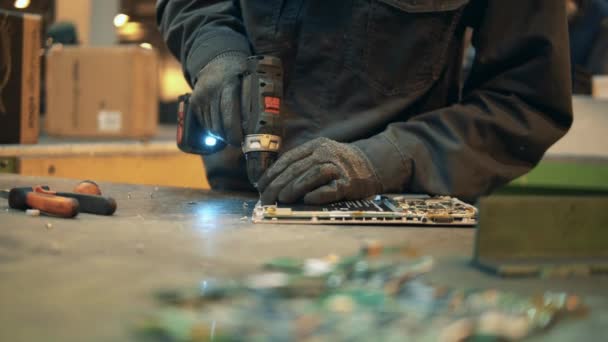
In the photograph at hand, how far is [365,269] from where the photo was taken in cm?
55

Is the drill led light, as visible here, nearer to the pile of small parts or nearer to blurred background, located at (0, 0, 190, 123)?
the pile of small parts

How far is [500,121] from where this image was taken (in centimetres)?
122

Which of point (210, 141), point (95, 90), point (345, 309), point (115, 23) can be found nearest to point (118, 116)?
point (95, 90)

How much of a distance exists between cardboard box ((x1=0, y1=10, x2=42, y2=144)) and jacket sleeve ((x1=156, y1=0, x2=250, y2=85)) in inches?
30.2

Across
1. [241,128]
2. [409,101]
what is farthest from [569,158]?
[241,128]

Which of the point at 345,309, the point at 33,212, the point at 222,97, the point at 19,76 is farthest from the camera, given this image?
the point at 19,76

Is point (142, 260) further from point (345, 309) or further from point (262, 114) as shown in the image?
point (262, 114)

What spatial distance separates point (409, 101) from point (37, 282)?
966mm

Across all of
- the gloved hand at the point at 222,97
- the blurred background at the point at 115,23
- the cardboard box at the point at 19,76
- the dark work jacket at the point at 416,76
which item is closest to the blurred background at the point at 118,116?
the cardboard box at the point at 19,76

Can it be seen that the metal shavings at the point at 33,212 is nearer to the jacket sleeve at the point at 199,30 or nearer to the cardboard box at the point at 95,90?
the jacket sleeve at the point at 199,30

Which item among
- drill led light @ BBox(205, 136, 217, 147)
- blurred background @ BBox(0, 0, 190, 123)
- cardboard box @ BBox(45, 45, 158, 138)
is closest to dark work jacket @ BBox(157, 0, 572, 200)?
drill led light @ BBox(205, 136, 217, 147)

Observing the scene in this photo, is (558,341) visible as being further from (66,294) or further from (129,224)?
(129,224)

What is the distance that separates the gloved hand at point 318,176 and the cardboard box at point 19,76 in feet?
4.78

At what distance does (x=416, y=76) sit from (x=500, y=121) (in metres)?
0.21
